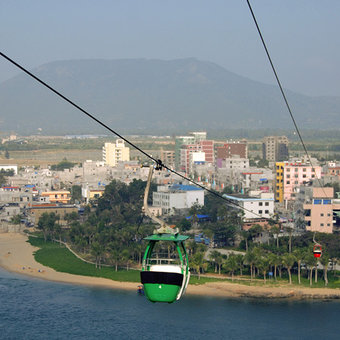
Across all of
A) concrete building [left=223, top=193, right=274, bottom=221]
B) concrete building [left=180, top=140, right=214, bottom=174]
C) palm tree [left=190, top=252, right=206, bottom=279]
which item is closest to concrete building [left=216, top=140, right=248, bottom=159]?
concrete building [left=180, top=140, right=214, bottom=174]

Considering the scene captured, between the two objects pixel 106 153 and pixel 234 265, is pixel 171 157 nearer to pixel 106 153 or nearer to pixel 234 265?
pixel 106 153

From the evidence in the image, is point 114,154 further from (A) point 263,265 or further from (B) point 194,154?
(A) point 263,265

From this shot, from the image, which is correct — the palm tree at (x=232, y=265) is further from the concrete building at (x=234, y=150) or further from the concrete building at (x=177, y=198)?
the concrete building at (x=234, y=150)

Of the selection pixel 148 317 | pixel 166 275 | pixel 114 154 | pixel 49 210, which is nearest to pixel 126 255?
pixel 148 317

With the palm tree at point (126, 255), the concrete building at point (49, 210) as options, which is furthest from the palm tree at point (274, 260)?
the concrete building at point (49, 210)

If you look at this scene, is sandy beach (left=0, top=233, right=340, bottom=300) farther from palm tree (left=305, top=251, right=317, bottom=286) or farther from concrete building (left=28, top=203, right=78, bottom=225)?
concrete building (left=28, top=203, right=78, bottom=225)

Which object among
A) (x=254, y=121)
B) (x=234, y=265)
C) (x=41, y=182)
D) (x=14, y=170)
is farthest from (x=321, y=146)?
(x=254, y=121)
